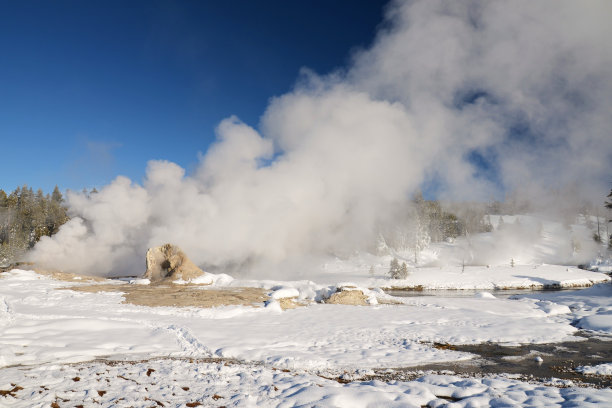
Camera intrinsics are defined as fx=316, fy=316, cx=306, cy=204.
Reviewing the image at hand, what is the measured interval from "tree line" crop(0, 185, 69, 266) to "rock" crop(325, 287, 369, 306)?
61.1 metres

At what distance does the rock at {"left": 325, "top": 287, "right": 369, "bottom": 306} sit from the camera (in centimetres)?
2581

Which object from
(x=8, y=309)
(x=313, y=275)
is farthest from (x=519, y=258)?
(x=8, y=309)

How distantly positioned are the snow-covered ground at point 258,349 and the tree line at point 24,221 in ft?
164

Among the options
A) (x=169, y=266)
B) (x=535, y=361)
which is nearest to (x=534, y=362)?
(x=535, y=361)

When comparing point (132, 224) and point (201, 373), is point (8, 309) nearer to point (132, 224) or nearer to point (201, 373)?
point (201, 373)

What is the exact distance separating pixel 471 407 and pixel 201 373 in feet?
20.6

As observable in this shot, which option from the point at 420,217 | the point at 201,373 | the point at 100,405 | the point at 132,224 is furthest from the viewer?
the point at 420,217

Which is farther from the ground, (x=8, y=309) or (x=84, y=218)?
(x=84, y=218)

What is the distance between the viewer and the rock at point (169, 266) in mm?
37750

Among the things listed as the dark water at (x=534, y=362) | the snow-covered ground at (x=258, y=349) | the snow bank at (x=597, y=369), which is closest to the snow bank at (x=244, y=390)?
the snow-covered ground at (x=258, y=349)

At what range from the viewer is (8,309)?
57.3ft

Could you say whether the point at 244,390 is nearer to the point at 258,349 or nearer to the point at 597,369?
the point at 258,349

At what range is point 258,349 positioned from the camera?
1185 centimetres

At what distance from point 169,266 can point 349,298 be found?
25371 millimetres
